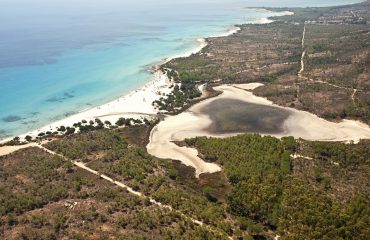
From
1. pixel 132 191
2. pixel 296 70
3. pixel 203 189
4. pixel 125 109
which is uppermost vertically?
pixel 296 70

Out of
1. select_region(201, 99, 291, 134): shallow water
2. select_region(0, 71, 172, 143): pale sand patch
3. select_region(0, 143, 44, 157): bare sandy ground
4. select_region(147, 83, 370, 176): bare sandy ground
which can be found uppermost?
select_region(0, 143, 44, 157): bare sandy ground

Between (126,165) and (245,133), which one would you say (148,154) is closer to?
(126,165)

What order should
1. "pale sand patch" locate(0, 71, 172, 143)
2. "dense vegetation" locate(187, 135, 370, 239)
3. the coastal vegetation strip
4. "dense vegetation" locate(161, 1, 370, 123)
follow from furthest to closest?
"dense vegetation" locate(161, 1, 370, 123) → "pale sand patch" locate(0, 71, 172, 143) → the coastal vegetation strip → "dense vegetation" locate(187, 135, 370, 239)

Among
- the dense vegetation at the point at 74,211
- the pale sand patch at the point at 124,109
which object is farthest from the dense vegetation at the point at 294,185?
the pale sand patch at the point at 124,109

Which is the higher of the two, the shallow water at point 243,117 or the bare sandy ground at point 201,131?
the shallow water at point 243,117

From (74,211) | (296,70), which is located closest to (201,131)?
(74,211)

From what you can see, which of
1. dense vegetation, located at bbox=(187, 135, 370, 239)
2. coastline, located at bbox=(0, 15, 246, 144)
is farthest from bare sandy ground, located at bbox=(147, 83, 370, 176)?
coastline, located at bbox=(0, 15, 246, 144)

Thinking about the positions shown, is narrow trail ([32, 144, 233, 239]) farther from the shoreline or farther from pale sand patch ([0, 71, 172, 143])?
pale sand patch ([0, 71, 172, 143])

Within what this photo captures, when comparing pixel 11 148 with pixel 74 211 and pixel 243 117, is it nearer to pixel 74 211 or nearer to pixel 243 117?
pixel 74 211

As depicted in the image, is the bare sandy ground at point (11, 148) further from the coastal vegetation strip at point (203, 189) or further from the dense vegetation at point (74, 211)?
the dense vegetation at point (74, 211)
